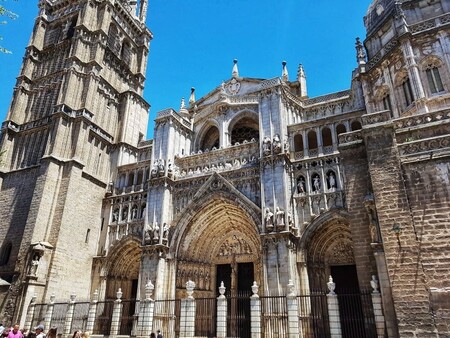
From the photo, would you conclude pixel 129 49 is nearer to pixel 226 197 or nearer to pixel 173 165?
pixel 173 165

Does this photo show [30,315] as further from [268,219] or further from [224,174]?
[268,219]

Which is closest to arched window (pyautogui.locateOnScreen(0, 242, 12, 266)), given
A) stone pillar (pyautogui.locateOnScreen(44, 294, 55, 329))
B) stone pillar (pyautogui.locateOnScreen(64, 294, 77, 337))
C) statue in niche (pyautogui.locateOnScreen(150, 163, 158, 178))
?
stone pillar (pyautogui.locateOnScreen(44, 294, 55, 329))

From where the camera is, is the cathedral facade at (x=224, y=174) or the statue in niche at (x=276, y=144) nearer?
the cathedral facade at (x=224, y=174)

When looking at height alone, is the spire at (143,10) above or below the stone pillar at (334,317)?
above

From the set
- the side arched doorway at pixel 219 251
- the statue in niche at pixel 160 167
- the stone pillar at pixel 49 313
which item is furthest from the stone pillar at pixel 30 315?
the statue in niche at pixel 160 167

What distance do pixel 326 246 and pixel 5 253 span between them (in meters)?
18.3

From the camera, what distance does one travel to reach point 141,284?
60.1 feet

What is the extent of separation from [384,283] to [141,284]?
12.8 m

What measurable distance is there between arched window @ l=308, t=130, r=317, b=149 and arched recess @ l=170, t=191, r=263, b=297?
497 centimetres

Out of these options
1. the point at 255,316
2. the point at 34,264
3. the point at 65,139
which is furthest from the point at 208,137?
the point at 255,316

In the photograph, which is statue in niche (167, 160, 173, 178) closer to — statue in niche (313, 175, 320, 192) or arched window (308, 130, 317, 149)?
arched window (308, 130, 317, 149)

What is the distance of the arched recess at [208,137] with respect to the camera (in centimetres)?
2373

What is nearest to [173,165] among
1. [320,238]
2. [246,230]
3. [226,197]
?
[226,197]

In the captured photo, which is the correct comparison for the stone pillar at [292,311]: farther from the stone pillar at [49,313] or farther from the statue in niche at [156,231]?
the stone pillar at [49,313]
